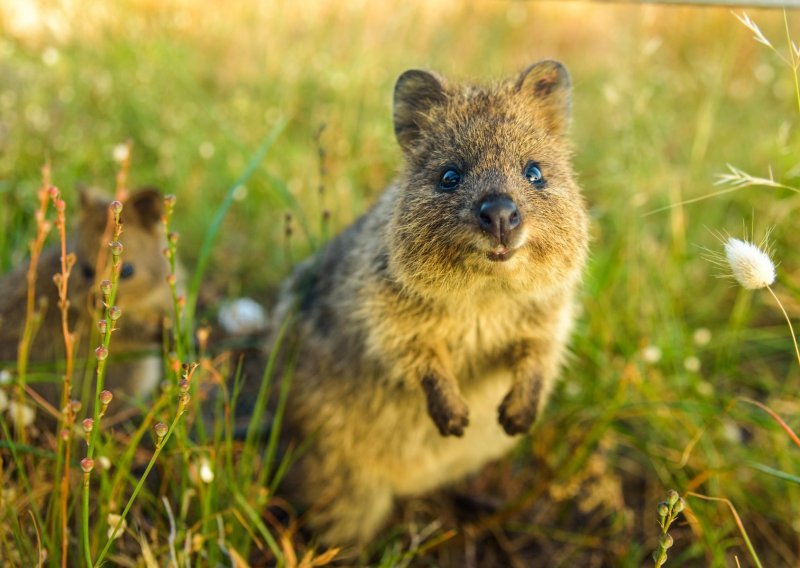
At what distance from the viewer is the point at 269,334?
4.39m

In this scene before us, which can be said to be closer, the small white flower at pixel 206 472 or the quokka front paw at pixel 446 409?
the small white flower at pixel 206 472

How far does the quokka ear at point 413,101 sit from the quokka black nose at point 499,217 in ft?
2.53

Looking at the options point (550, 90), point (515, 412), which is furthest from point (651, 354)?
point (550, 90)

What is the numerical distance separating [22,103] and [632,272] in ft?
14.8

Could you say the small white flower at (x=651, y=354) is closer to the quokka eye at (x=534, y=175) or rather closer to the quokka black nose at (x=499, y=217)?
the quokka eye at (x=534, y=175)

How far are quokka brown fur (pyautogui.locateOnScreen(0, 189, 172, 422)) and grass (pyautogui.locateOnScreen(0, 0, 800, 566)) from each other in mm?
353

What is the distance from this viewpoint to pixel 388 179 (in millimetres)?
5543

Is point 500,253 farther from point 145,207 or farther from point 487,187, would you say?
point 145,207

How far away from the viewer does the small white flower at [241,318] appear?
4855mm

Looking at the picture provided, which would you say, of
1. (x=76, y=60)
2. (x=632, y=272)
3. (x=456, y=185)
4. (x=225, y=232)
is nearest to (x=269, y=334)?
(x=225, y=232)

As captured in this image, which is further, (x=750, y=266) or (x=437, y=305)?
(x=437, y=305)

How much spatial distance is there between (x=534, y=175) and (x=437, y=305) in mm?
685

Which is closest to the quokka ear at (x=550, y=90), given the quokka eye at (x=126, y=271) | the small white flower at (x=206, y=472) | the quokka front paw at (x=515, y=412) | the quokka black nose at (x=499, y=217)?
the quokka black nose at (x=499, y=217)

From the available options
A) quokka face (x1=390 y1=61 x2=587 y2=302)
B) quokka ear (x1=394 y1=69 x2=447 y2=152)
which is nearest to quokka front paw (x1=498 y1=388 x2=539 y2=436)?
quokka face (x1=390 y1=61 x2=587 y2=302)
